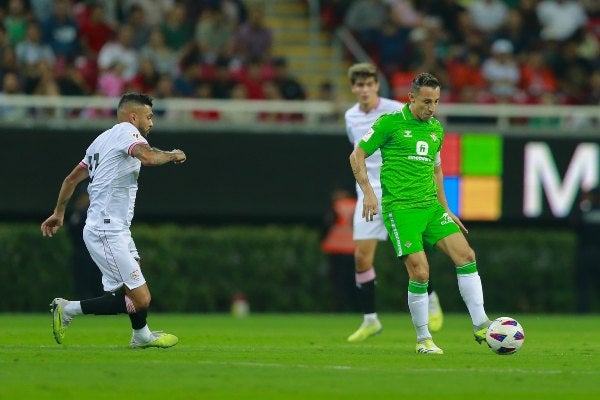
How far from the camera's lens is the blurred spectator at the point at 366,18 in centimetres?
2731

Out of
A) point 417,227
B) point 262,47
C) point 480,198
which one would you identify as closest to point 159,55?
point 262,47

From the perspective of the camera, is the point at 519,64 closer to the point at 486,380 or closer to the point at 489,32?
the point at 489,32

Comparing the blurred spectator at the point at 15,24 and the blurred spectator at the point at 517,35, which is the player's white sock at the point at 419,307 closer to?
the blurred spectator at the point at 15,24

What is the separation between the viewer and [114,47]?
986 inches

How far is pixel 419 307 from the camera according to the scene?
42.7ft

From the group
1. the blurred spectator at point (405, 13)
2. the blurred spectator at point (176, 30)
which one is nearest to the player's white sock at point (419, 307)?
the blurred spectator at point (176, 30)

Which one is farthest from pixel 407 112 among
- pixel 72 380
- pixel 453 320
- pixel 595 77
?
pixel 595 77

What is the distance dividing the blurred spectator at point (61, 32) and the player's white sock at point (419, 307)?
13349 millimetres

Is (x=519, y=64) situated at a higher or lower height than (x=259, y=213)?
higher

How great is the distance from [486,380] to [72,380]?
2.89m

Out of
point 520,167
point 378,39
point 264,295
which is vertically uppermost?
point 378,39

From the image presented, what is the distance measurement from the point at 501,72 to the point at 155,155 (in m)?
15.3

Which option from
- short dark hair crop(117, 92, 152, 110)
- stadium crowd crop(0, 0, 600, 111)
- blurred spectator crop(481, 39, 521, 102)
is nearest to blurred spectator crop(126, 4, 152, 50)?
stadium crowd crop(0, 0, 600, 111)

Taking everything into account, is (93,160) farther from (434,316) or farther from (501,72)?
(501,72)
